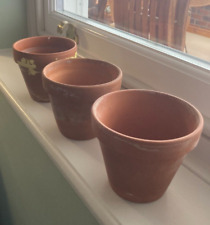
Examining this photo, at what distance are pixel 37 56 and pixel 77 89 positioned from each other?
0.63 ft

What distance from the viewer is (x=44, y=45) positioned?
30.5 inches

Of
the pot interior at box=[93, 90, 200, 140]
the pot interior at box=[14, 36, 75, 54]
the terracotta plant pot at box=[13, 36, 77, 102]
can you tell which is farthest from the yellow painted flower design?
the pot interior at box=[93, 90, 200, 140]

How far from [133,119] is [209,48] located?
0.22m

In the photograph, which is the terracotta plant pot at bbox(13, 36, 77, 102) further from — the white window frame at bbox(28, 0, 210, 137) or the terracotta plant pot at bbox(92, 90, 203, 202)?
the terracotta plant pot at bbox(92, 90, 203, 202)

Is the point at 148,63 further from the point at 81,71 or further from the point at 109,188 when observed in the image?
the point at 109,188

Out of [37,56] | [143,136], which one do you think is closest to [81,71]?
[37,56]

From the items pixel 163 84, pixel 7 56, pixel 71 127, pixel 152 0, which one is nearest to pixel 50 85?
pixel 71 127

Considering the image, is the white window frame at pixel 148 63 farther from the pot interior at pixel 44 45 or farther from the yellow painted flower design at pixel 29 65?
the yellow painted flower design at pixel 29 65

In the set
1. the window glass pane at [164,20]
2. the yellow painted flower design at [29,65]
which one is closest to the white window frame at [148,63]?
the window glass pane at [164,20]

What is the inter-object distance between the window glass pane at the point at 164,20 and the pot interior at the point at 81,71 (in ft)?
0.51

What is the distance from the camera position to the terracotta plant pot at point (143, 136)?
36 cm

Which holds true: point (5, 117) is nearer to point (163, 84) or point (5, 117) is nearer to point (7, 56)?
point (7, 56)

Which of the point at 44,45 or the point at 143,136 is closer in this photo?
the point at 143,136

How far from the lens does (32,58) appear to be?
2.08 feet
